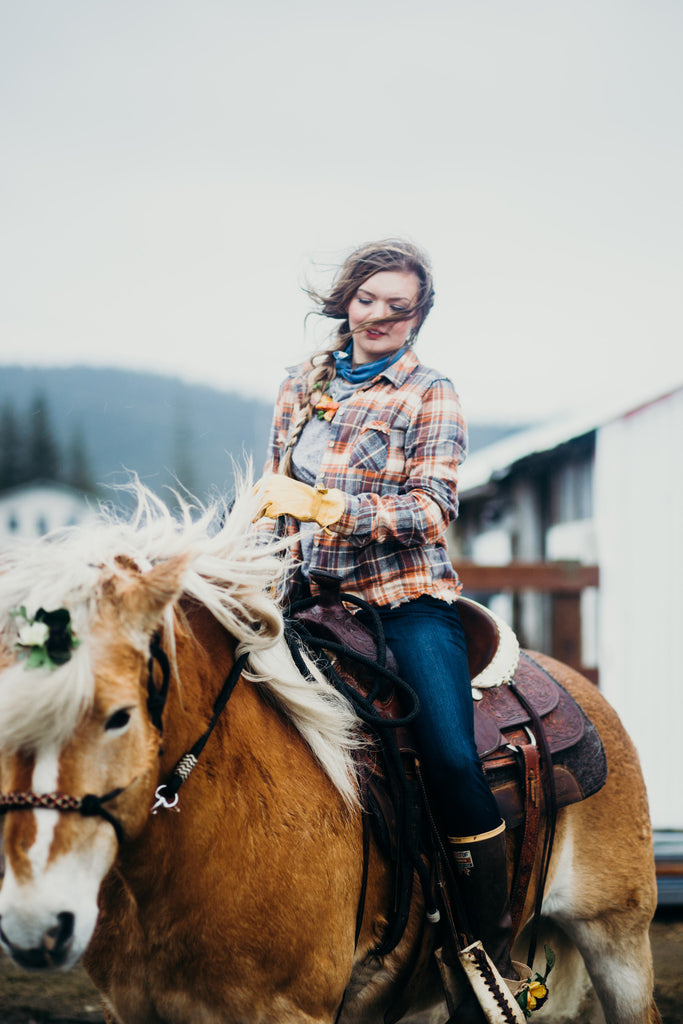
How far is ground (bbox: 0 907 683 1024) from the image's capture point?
144 inches

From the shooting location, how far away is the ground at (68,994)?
367 centimetres

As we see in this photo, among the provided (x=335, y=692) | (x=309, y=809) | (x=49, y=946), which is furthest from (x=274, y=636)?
(x=49, y=946)

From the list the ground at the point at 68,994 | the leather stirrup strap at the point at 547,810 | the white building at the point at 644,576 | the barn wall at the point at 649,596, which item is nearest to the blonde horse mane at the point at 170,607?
the leather stirrup strap at the point at 547,810

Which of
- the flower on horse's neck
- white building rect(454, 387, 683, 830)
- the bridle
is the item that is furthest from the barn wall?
the flower on horse's neck

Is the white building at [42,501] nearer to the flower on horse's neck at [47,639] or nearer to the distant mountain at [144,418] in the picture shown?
the distant mountain at [144,418]

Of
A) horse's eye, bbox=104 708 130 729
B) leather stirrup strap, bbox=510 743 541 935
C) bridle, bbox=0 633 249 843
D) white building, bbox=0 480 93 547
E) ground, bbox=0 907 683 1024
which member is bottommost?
ground, bbox=0 907 683 1024

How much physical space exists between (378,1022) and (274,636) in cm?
127

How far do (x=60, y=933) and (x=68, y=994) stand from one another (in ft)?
10.4

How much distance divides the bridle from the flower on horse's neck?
18 cm

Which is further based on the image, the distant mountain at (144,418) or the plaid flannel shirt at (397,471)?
the distant mountain at (144,418)

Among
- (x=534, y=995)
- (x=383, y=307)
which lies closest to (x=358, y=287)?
(x=383, y=307)

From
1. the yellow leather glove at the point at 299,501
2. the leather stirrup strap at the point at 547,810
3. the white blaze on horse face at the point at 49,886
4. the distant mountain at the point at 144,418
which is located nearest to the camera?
the white blaze on horse face at the point at 49,886

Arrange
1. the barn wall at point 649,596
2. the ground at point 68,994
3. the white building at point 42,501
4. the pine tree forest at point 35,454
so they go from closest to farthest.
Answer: the ground at point 68,994
the barn wall at point 649,596
the white building at point 42,501
the pine tree forest at point 35,454

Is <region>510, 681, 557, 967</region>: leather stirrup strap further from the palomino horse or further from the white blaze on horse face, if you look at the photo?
the white blaze on horse face
